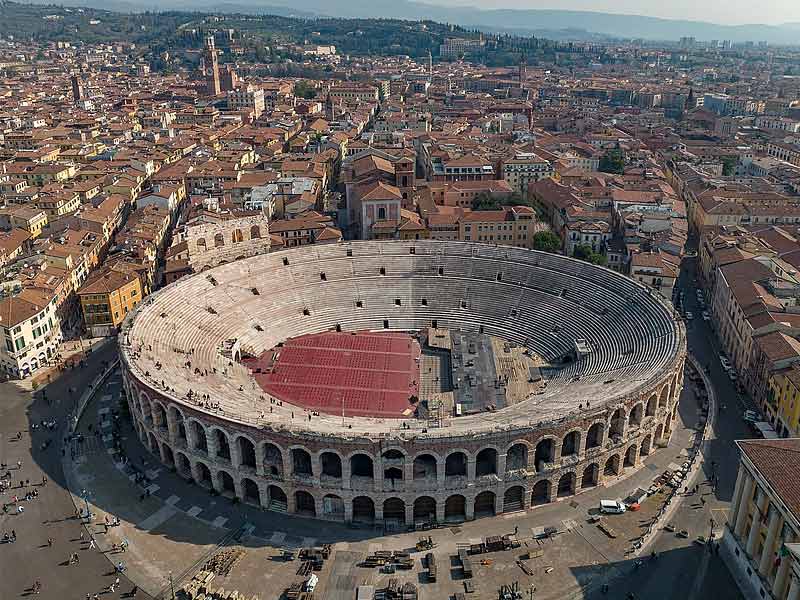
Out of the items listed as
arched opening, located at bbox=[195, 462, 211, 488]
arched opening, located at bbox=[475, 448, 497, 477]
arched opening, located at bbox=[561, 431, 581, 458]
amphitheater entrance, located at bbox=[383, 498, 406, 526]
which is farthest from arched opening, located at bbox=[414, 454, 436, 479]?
arched opening, located at bbox=[195, 462, 211, 488]

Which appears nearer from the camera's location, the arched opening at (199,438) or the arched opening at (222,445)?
the arched opening at (222,445)

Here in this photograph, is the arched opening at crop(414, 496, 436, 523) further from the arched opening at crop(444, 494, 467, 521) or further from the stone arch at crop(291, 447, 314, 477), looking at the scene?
the stone arch at crop(291, 447, 314, 477)

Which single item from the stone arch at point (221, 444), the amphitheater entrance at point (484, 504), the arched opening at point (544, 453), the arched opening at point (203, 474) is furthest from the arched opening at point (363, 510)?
the arched opening at point (544, 453)

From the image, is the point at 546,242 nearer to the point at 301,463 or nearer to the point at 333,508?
the point at 301,463

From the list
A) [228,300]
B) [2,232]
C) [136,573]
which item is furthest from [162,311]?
[2,232]

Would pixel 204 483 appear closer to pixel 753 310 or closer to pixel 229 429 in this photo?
pixel 229 429

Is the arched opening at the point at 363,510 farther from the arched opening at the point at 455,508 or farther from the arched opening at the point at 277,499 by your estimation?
the arched opening at the point at 455,508
